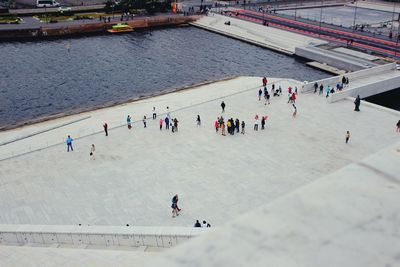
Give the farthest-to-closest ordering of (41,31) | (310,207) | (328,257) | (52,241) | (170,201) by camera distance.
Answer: (41,31) → (170,201) → (52,241) → (310,207) → (328,257)

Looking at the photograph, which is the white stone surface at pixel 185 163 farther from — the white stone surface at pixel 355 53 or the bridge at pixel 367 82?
the white stone surface at pixel 355 53

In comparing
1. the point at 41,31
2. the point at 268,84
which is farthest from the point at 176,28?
the point at 268,84

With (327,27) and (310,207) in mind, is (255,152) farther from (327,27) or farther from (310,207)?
(327,27)

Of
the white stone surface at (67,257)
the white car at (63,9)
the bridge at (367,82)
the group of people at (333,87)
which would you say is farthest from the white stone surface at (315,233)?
the white car at (63,9)

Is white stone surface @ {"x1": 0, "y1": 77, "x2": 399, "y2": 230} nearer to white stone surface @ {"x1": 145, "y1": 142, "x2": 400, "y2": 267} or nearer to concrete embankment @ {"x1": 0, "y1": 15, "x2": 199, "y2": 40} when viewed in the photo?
white stone surface @ {"x1": 145, "y1": 142, "x2": 400, "y2": 267}

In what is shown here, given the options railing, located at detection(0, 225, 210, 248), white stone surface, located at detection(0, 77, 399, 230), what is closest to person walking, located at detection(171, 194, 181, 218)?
white stone surface, located at detection(0, 77, 399, 230)

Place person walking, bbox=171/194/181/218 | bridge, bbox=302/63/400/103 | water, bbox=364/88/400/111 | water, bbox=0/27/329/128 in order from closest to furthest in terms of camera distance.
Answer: person walking, bbox=171/194/181/218 < bridge, bbox=302/63/400/103 < water, bbox=364/88/400/111 < water, bbox=0/27/329/128
